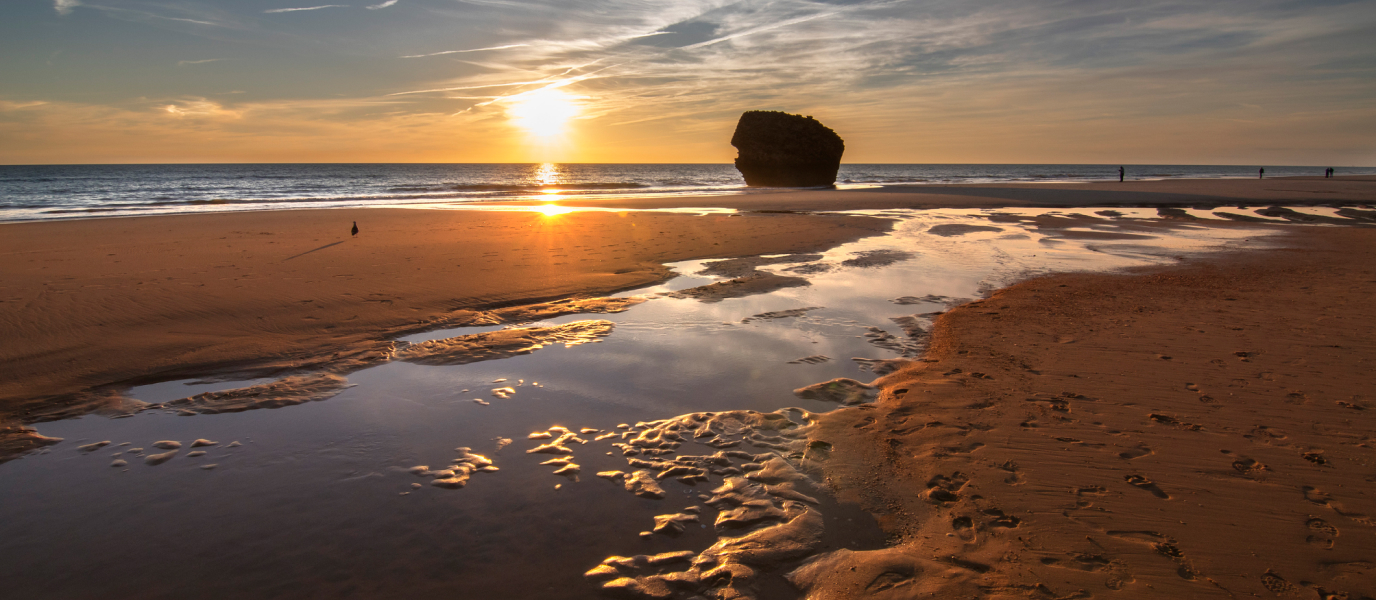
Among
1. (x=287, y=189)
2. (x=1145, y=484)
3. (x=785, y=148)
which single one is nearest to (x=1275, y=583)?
(x=1145, y=484)

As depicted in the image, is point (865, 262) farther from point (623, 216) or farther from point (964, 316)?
point (623, 216)

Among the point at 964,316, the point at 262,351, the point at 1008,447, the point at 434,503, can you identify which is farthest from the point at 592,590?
the point at 964,316

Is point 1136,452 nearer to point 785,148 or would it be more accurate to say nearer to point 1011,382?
point 1011,382

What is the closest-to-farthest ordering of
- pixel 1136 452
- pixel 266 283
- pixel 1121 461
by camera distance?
pixel 1121 461
pixel 1136 452
pixel 266 283

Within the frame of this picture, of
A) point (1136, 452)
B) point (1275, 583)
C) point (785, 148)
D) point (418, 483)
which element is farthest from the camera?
point (785, 148)

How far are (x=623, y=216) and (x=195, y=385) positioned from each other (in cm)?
1686

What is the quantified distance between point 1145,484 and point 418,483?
4378 mm

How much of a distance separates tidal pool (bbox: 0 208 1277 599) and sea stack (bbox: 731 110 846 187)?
52177mm

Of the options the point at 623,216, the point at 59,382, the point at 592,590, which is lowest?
the point at 592,590

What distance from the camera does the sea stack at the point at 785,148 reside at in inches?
2249

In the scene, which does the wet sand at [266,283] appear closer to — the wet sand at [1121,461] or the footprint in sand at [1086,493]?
the wet sand at [1121,461]

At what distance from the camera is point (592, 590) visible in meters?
2.81

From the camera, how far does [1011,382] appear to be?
5.28 metres

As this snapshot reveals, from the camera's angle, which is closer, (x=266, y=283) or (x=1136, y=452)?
(x=1136, y=452)
